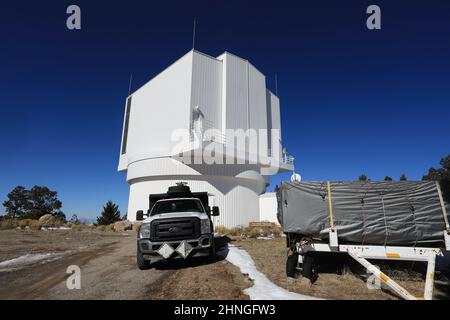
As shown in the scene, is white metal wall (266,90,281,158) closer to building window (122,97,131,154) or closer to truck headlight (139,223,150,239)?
building window (122,97,131,154)

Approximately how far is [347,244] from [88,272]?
7622mm

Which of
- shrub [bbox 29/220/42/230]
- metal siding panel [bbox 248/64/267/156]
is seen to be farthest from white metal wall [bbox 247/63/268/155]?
shrub [bbox 29/220/42/230]

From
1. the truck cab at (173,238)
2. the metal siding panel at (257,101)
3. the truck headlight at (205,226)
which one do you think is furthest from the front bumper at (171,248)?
the metal siding panel at (257,101)

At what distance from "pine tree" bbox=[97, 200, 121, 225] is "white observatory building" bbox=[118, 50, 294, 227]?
8.85 metres

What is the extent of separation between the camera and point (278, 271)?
24.6ft

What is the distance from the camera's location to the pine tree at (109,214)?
34.7m

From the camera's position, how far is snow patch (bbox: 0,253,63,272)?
8094 mm

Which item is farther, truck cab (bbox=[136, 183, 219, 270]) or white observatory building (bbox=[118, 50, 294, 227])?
white observatory building (bbox=[118, 50, 294, 227])

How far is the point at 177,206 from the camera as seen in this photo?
9297 millimetres

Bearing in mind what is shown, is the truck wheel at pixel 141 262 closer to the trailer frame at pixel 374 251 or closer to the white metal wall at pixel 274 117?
the trailer frame at pixel 374 251

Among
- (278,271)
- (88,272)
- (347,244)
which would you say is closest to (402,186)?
(347,244)

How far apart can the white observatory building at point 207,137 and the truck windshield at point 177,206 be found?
12265 millimetres

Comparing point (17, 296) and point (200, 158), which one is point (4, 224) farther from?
point (17, 296)

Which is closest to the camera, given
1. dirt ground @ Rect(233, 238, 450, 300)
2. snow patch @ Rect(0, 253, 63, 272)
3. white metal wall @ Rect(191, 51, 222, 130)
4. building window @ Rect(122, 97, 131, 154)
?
dirt ground @ Rect(233, 238, 450, 300)
